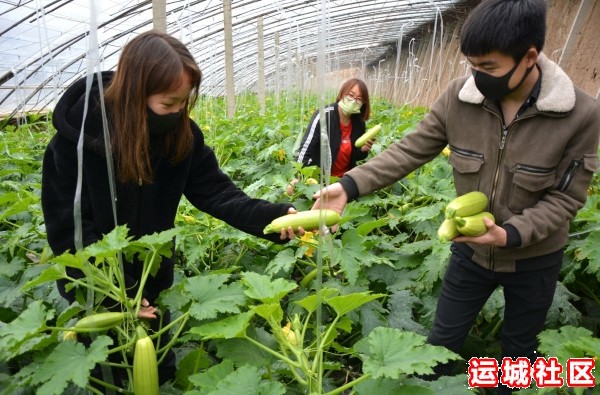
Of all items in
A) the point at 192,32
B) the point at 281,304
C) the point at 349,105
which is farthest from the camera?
the point at 192,32

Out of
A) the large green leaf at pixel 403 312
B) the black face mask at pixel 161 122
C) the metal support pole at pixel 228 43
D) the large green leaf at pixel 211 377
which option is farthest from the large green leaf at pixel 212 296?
the metal support pole at pixel 228 43

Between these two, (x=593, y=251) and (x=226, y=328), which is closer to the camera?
(x=226, y=328)

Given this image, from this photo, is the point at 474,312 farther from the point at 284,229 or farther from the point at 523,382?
the point at 284,229

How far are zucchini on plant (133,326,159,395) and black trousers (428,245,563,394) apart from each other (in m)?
1.12

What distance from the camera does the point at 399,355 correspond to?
134 cm

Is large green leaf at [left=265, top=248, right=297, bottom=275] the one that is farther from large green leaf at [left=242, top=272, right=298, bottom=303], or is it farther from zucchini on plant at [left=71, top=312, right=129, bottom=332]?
zucchini on plant at [left=71, top=312, right=129, bottom=332]

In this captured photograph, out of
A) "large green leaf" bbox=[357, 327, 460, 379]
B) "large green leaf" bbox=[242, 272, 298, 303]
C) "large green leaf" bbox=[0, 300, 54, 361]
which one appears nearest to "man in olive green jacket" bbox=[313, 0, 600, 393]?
"large green leaf" bbox=[242, 272, 298, 303]

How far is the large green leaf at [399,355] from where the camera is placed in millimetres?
1267

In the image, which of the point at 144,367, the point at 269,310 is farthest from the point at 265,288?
the point at 144,367

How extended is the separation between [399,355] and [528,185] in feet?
2.73

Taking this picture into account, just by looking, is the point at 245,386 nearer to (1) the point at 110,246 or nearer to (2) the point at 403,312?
(1) the point at 110,246

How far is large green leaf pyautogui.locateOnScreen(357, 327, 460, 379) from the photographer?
1.27 meters

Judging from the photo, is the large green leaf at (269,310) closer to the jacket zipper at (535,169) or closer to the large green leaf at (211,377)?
the large green leaf at (211,377)

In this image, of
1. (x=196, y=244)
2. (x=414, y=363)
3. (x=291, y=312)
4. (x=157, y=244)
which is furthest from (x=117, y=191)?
(x=414, y=363)
